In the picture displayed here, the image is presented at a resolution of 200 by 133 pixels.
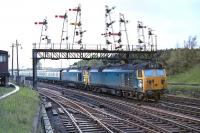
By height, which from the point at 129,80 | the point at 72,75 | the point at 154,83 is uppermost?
the point at 72,75

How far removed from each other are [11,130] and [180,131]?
8.20 meters

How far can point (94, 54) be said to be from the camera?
6744 cm

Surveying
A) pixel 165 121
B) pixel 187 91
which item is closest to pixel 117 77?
pixel 187 91

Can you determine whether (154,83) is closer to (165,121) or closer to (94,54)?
(165,121)

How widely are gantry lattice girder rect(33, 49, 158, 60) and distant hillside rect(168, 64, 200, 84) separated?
17.1ft

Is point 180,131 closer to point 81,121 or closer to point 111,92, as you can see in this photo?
point 81,121

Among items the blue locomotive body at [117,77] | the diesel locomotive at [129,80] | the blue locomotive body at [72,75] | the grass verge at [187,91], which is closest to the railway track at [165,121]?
the diesel locomotive at [129,80]

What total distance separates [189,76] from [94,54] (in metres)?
14.0

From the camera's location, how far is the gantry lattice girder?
210 ft

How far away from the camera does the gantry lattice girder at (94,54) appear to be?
64062mm

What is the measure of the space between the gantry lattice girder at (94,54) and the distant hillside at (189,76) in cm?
523

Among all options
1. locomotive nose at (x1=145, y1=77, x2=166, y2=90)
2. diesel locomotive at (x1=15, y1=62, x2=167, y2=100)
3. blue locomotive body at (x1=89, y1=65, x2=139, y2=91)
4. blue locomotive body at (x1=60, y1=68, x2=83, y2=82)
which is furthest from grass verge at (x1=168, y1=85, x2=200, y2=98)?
blue locomotive body at (x1=60, y1=68, x2=83, y2=82)

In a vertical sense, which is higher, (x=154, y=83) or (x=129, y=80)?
(x=129, y=80)

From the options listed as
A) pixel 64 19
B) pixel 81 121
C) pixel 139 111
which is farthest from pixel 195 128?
pixel 64 19
